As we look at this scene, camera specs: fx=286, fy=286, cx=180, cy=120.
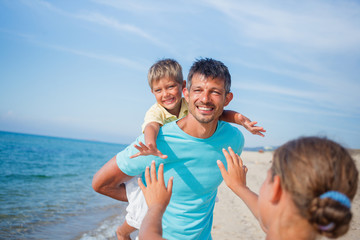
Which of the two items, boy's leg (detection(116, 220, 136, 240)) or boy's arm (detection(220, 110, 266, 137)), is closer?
boy's arm (detection(220, 110, 266, 137))

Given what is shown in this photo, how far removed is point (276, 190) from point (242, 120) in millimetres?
1663

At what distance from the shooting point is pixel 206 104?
2.94m

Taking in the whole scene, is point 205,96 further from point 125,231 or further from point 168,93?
point 125,231

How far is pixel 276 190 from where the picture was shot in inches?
66.6

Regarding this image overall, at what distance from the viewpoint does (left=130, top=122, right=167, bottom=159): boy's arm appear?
2.47 meters

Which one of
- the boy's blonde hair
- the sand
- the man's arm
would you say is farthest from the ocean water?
the boy's blonde hair

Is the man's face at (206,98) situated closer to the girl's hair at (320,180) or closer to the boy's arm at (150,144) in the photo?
the boy's arm at (150,144)

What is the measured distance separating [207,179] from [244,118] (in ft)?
2.85

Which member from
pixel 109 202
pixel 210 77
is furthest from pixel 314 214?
pixel 109 202

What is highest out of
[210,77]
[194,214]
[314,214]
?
[210,77]

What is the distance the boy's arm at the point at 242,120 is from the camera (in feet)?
10.2

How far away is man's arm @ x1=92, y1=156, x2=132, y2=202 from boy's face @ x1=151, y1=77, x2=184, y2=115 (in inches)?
54.4

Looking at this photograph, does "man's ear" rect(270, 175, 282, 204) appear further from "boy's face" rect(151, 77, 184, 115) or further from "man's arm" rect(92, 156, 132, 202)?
"boy's face" rect(151, 77, 184, 115)

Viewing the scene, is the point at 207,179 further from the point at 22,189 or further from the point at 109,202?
the point at 22,189
